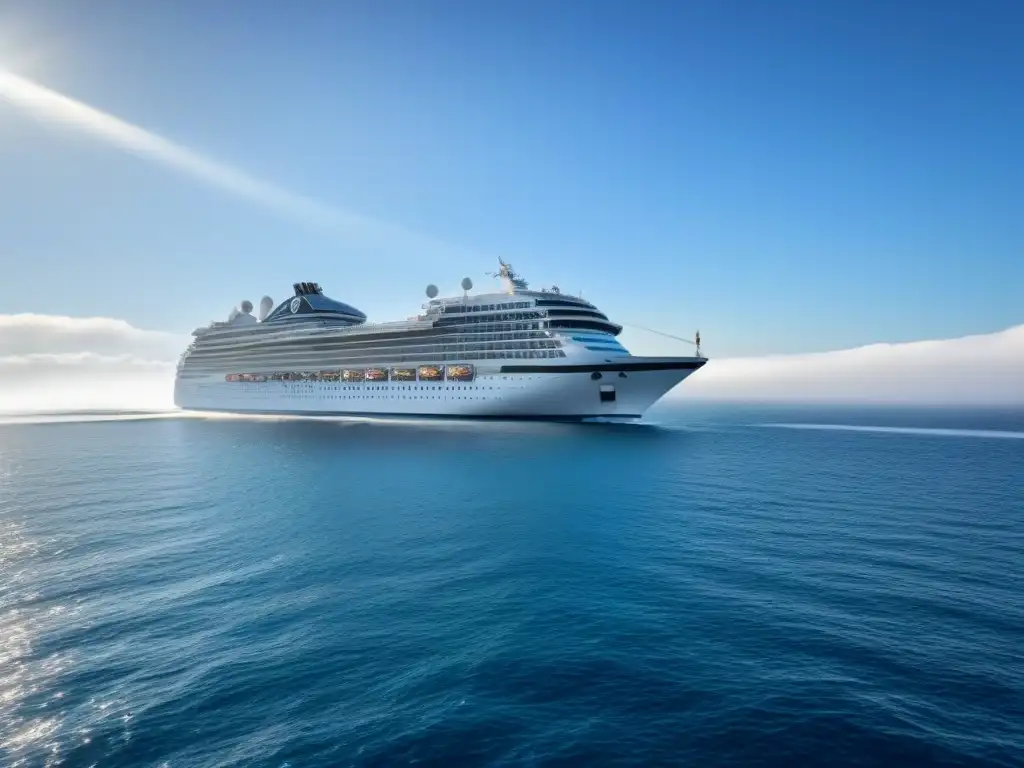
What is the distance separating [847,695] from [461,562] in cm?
1290

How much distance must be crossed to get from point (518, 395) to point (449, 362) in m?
14.9

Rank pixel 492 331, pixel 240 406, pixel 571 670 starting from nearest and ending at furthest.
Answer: pixel 571 670, pixel 492 331, pixel 240 406

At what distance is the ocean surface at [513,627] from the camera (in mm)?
10102

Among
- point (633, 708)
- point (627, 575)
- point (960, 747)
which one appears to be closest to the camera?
point (960, 747)

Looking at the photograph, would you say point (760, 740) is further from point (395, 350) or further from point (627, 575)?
point (395, 350)

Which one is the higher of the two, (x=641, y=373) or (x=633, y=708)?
(x=641, y=373)

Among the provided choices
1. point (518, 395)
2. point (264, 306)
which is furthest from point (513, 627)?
point (264, 306)

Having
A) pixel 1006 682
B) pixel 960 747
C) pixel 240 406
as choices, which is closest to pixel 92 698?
pixel 960 747

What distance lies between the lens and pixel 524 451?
51.5 meters

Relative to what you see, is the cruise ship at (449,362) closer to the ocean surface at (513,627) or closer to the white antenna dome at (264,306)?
the white antenna dome at (264,306)

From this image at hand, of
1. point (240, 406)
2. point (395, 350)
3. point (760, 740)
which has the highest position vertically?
point (395, 350)

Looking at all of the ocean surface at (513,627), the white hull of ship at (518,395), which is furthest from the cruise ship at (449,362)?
the ocean surface at (513,627)

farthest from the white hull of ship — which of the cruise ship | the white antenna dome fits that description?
the white antenna dome

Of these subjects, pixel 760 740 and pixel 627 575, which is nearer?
pixel 760 740
